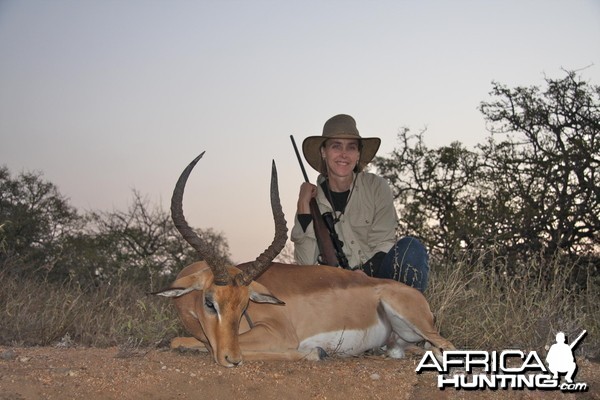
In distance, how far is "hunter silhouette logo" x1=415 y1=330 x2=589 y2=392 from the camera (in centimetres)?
455

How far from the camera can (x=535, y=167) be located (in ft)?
34.8

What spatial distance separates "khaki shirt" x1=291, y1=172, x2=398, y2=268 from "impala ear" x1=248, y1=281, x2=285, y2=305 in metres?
1.67

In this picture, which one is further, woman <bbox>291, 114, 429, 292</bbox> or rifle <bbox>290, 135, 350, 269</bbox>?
woman <bbox>291, 114, 429, 292</bbox>

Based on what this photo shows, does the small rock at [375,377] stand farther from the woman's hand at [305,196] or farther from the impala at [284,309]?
the woman's hand at [305,196]

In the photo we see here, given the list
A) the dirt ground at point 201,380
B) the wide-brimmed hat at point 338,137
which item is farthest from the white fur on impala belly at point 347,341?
the wide-brimmed hat at point 338,137

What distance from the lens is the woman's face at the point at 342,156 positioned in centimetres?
679

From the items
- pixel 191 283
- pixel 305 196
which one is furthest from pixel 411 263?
pixel 191 283

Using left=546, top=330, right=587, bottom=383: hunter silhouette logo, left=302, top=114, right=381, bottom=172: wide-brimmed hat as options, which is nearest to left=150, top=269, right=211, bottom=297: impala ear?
left=302, top=114, right=381, bottom=172: wide-brimmed hat

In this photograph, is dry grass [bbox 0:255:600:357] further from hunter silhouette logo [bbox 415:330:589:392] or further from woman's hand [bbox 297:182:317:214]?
woman's hand [bbox 297:182:317:214]

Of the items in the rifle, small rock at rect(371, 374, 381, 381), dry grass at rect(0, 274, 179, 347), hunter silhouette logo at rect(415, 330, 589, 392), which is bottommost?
hunter silhouette logo at rect(415, 330, 589, 392)

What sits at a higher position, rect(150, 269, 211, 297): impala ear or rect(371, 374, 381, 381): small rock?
rect(150, 269, 211, 297): impala ear

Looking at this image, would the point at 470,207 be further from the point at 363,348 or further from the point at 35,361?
the point at 35,361

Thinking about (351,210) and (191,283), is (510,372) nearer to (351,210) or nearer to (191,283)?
(191,283)

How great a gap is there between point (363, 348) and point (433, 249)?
5515mm
